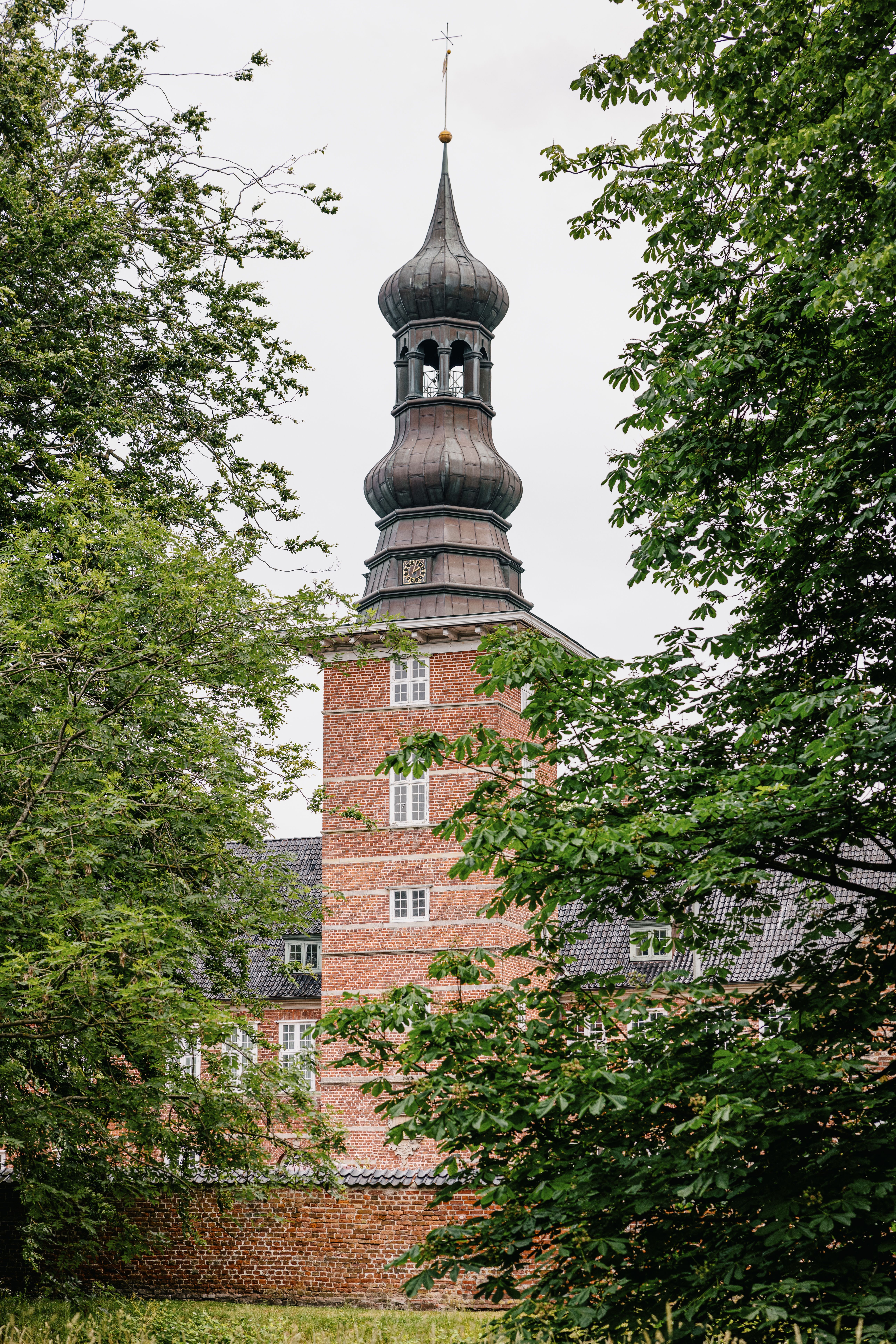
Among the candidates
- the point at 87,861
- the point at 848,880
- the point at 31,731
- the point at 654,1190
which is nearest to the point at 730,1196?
the point at 654,1190

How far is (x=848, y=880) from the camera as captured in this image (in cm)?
757

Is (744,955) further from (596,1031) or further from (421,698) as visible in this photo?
(421,698)

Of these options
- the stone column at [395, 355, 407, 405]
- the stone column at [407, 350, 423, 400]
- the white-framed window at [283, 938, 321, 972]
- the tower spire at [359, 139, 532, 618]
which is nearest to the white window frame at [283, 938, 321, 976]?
the white-framed window at [283, 938, 321, 972]

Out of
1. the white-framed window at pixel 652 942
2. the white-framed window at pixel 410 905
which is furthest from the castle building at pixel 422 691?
the white-framed window at pixel 652 942

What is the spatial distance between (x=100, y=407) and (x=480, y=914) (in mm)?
7236

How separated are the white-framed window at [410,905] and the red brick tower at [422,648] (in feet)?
0.09

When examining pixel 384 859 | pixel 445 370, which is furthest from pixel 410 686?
pixel 445 370

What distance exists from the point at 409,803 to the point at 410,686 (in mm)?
2454

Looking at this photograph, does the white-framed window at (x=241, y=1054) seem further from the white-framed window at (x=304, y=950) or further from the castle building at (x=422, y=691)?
the white-framed window at (x=304, y=950)

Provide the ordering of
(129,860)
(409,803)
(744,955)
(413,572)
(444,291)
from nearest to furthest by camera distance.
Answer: (129,860), (744,955), (409,803), (413,572), (444,291)

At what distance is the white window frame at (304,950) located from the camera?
32000 mm

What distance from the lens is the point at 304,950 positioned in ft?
107

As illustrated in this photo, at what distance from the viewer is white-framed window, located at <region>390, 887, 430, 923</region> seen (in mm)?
26203

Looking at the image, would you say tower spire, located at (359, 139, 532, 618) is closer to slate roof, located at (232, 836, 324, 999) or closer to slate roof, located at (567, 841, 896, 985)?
slate roof, located at (232, 836, 324, 999)
